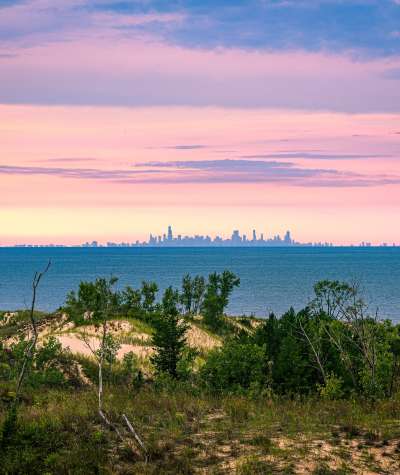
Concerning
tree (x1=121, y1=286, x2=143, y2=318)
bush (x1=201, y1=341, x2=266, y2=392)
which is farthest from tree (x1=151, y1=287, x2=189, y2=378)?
tree (x1=121, y1=286, x2=143, y2=318)

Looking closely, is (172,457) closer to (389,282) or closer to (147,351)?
(147,351)

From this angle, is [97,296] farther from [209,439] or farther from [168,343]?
[168,343]

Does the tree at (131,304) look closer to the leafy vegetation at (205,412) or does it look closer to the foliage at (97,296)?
the leafy vegetation at (205,412)

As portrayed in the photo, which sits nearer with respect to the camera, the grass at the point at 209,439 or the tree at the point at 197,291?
the grass at the point at 209,439

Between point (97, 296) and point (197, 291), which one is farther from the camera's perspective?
point (197, 291)

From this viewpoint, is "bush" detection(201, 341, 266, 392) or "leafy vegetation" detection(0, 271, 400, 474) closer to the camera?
"leafy vegetation" detection(0, 271, 400, 474)

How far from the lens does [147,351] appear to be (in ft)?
145

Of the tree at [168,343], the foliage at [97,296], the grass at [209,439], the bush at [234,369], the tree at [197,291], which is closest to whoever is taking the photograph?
the grass at [209,439]

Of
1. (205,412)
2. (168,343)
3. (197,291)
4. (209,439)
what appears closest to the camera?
(209,439)

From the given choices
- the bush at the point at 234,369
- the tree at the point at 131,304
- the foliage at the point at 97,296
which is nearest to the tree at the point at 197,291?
the tree at the point at 131,304

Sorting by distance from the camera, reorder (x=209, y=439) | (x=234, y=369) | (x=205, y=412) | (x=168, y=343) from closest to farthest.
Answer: (x=209, y=439) < (x=205, y=412) < (x=234, y=369) < (x=168, y=343)

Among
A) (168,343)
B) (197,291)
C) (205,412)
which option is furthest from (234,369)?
(197,291)

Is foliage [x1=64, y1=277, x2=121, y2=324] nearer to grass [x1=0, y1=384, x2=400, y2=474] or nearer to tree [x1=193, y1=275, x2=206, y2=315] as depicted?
grass [x1=0, y1=384, x2=400, y2=474]

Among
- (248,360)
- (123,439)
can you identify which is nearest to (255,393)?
(248,360)
